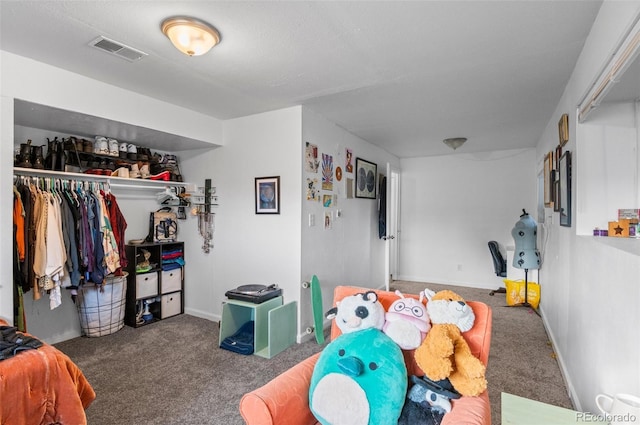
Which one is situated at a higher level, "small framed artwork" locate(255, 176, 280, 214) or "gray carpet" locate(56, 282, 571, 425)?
"small framed artwork" locate(255, 176, 280, 214)

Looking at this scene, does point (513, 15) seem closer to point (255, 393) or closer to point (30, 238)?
point (255, 393)

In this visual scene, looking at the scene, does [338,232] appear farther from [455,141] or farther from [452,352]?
[452,352]

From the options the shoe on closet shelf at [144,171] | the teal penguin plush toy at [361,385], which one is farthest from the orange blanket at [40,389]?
the shoe on closet shelf at [144,171]

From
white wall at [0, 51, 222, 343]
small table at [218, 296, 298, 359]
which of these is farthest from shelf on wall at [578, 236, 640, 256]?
white wall at [0, 51, 222, 343]

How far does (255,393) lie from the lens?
131 cm

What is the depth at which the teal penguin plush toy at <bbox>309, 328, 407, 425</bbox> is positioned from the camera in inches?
52.1

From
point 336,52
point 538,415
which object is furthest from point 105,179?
point 538,415

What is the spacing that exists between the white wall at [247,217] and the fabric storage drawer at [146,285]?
403 millimetres

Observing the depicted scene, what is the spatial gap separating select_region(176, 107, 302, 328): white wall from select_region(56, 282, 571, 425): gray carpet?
0.53 m

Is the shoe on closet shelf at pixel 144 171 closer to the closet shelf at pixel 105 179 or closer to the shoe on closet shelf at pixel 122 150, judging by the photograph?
the closet shelf at pixel 105 179

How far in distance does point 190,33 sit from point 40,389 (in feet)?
6.42

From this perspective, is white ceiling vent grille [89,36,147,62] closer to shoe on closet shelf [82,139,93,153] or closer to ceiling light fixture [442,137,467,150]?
shoe on closet shelf [82,139,93,153]

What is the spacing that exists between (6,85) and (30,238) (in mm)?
1099

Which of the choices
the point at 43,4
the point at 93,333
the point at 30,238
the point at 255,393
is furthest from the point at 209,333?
the point at 43,4
